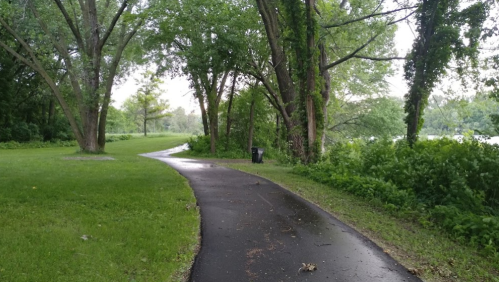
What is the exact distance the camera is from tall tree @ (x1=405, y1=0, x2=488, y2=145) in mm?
9969

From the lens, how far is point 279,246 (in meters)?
4.95

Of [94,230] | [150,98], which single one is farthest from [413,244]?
[150,98]

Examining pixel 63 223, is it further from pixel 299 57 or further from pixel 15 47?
pixel 15 47

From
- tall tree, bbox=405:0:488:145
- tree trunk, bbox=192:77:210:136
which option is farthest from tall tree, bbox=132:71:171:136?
tall tree, bbox=405:0:488:145

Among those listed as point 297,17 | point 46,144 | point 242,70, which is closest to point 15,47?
point 46,144

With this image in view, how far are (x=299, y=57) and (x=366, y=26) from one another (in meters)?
4.15

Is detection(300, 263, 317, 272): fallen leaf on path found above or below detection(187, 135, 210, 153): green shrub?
below

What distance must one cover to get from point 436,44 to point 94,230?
9956 millimetres

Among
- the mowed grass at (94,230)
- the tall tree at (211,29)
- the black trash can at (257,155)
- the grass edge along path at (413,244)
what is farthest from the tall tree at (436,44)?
the black trash can at (257,155)

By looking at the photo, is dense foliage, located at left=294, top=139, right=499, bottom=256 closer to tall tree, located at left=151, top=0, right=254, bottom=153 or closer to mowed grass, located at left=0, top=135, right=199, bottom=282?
mowed grass, located at left=0, top=135, right=199, bottom=282

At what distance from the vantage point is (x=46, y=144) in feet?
113

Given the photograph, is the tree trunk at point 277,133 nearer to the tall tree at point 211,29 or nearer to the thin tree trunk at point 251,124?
the thin tree trunk at point 251,124

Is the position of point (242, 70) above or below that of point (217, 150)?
above

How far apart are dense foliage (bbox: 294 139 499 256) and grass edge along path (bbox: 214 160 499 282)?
312 mm
